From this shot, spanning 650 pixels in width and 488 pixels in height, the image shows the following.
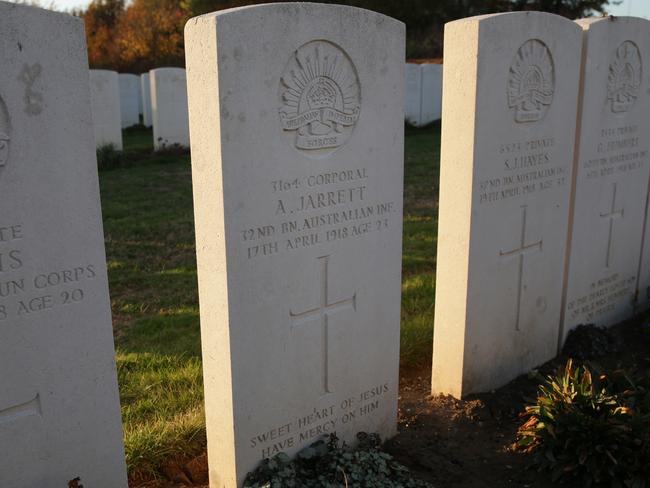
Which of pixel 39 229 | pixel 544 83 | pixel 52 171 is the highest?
pixel 544 83

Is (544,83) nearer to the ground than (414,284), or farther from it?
farther from it

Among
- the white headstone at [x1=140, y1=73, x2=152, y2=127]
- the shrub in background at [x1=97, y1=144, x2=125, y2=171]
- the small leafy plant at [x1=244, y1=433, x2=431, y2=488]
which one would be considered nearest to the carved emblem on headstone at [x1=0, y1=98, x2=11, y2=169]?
Result: the small leafy plant at [x1=244, y1=433, x2=431, y2=488]

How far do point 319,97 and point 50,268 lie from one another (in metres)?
1.35

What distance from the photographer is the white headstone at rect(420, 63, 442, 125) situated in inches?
717

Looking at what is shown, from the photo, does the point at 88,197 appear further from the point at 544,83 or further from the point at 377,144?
the point at 544,83

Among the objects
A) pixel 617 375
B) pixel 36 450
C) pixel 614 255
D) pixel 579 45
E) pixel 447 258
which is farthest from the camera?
pixel 614 255

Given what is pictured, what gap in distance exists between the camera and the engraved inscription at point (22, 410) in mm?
2523

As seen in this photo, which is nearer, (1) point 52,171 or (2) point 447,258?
(1) point 52,171

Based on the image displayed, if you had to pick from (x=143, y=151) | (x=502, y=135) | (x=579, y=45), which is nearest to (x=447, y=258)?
(x=502, y=135)

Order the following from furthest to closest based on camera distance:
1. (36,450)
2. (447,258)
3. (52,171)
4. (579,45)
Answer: (579,45), (447,258), (36,450), (52,171)

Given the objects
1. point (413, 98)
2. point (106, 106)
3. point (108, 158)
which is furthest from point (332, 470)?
point (413, 98)

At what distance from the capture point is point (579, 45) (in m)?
4.41

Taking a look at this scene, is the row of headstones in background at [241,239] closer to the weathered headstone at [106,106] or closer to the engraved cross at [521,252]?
the engraved cross at [521,252]

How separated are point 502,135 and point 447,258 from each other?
778 millimetres
